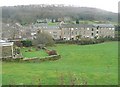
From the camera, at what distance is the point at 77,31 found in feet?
200

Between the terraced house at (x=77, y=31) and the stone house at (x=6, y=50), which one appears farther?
the terraced house at (x=77, y=31)

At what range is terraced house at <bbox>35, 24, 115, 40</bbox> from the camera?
60688 millimetres

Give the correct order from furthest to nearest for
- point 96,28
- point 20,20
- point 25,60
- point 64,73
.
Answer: point 20,20 < point 96,28 < point 25,60 < point 64,73

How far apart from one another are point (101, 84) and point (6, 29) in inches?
1463

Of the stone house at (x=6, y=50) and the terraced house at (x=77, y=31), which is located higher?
the terraced house at (x=77, y=31)

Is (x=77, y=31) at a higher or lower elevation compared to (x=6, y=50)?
higher

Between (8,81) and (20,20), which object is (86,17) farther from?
(8,81)

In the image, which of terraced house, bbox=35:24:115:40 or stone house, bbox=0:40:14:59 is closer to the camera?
stone house, bbox=0:40:14:59

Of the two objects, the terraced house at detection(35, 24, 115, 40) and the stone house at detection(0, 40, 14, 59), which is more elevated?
the terraced house at detection(35, 24, 115, 40)

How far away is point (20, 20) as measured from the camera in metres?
85.1

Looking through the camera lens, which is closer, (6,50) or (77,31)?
(6,50)

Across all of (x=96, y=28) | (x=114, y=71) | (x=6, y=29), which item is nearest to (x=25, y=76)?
(x=114, y=71)

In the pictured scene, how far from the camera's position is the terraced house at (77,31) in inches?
2389

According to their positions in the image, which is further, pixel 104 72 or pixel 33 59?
pixel 33 59
